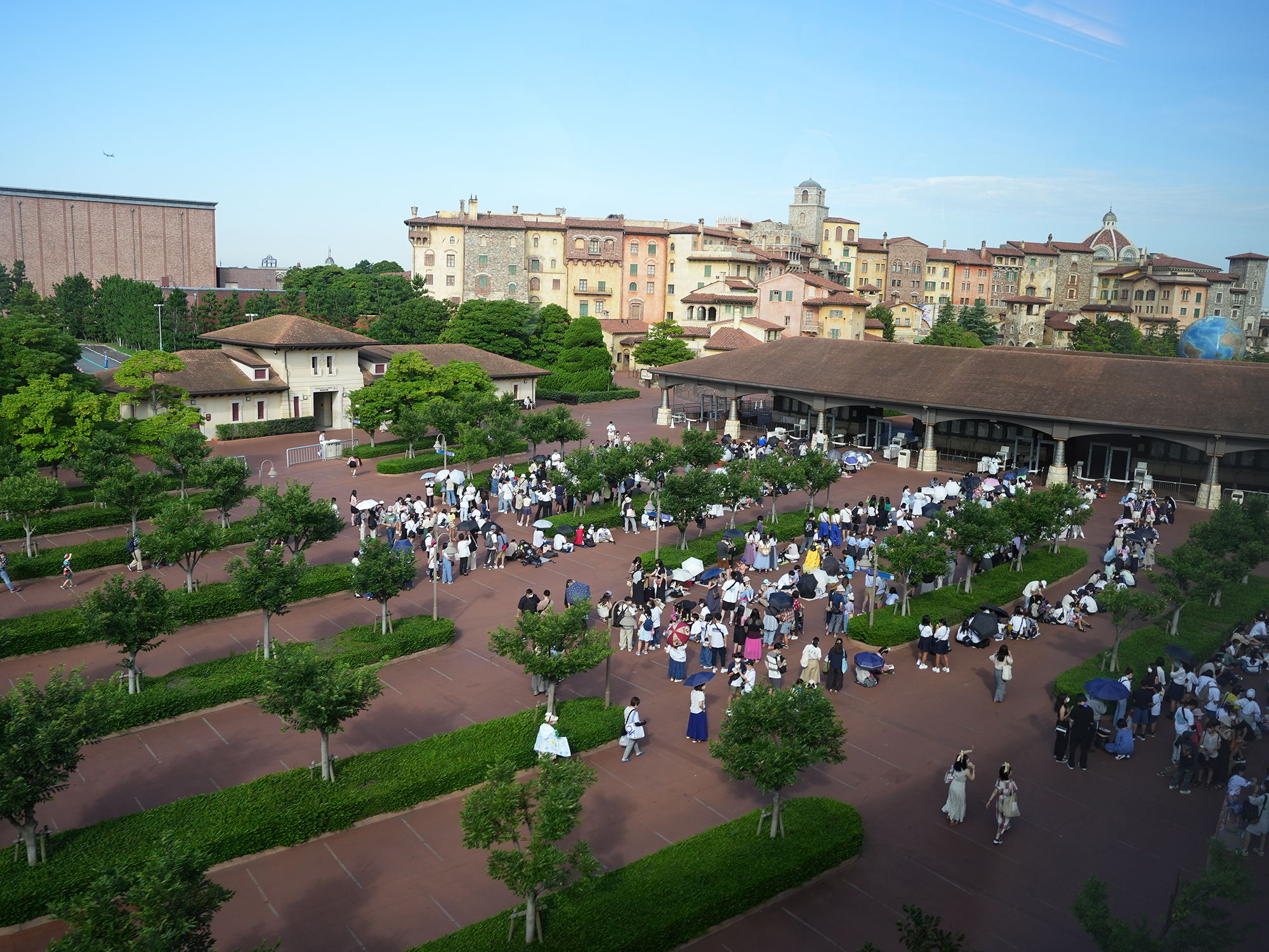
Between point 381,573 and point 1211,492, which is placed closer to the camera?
point 381,573

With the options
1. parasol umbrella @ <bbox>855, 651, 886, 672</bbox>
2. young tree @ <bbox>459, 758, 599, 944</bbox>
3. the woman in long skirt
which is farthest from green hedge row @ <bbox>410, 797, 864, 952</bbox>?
parasol umbrella @ <bbox>855, 651, 886, 672</bbox>

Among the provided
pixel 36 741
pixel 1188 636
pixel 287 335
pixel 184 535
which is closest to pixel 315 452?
pixel 287 335

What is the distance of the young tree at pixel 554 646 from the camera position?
16.2 meters

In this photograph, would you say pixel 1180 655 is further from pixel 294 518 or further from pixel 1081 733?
pixel 294 518

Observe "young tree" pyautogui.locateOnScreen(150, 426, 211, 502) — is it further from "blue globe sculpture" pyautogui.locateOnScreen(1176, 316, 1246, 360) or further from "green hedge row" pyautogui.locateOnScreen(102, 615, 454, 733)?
"blue globe sculpture" pyautogui.locateOnScreen(1176, 316, 1246, 360)

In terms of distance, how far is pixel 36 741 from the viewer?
1202 centimetres

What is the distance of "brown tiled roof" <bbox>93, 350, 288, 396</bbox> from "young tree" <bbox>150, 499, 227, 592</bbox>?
24.1m

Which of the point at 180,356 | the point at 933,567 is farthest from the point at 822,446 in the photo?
the point at 180,356

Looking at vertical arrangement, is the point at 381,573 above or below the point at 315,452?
above

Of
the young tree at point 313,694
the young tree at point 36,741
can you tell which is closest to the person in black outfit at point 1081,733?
the young tree at point 313,694

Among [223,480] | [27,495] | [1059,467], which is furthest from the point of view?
[1059,467]

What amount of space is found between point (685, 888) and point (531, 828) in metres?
2.45

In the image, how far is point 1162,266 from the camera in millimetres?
114250

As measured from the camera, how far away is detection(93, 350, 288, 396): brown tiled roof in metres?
45.9
